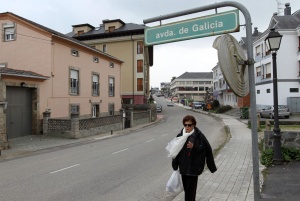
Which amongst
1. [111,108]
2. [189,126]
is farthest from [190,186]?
[111,108]

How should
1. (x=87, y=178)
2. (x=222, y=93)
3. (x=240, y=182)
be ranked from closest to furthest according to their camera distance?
(x=240, y=182), (x=87, y=178), (x=222, y=93)

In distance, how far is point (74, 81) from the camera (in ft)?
86.0

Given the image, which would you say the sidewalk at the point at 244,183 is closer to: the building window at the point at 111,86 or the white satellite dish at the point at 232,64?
the white satellite dish at the point at 232,64

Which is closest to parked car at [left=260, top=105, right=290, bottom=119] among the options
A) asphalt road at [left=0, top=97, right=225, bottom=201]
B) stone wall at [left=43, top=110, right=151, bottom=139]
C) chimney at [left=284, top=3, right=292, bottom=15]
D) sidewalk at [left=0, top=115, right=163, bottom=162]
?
chimney at [left=284, top=3, right=292, bottom=15]

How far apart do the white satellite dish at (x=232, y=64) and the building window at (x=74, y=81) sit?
23.1 metres

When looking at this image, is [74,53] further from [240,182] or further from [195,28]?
[195,28]

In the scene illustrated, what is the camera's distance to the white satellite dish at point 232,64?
3.40 m

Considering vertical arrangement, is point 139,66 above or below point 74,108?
above

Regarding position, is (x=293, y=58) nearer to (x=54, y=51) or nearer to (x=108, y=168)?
(x=54, y=51)

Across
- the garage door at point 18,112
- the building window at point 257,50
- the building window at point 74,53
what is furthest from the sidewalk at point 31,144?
the building window at point 257,50

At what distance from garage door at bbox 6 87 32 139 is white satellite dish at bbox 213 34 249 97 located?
17.7 m

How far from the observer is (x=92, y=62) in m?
29.3

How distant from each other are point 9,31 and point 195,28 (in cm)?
2308

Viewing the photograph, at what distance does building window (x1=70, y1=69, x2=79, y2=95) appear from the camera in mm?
25672
